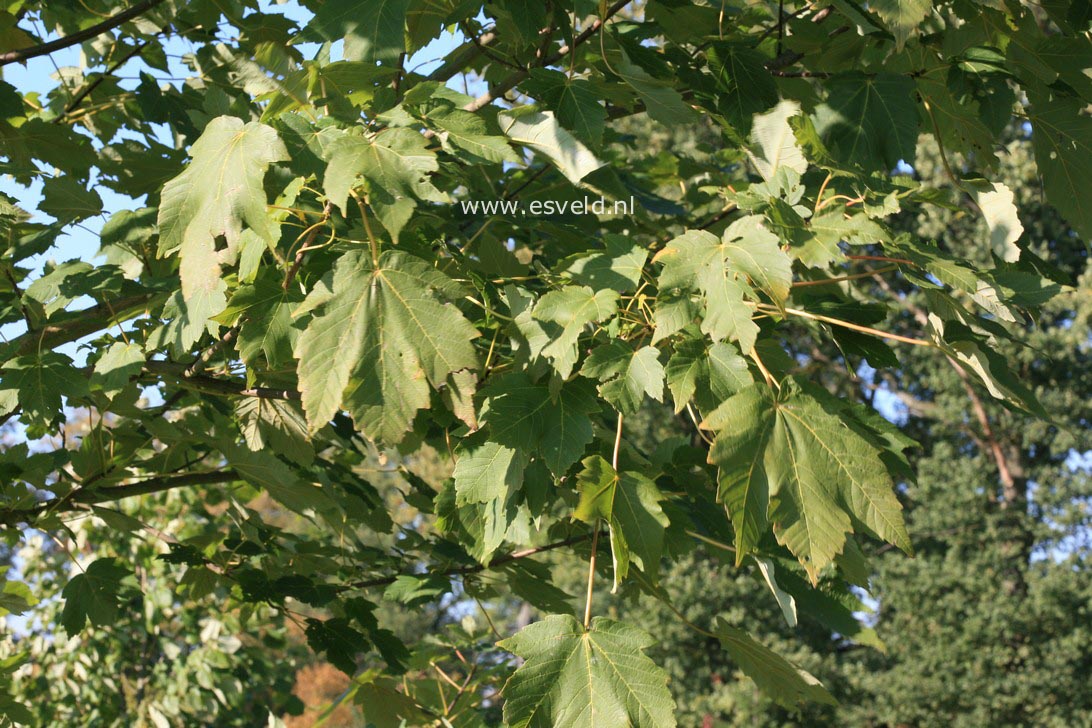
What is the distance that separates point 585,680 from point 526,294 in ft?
1.98

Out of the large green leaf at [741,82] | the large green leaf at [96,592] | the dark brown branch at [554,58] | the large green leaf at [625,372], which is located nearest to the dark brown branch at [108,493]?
the large green leaf at [96,592]

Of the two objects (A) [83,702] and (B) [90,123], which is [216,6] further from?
(A) [83,702]

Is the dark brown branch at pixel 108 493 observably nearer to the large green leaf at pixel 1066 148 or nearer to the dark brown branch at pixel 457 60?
the dark brown branch at pixel 457 60

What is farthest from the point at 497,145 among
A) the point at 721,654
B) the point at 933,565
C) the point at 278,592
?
the point at 721,654

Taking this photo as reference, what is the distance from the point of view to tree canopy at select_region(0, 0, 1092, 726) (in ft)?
4.55

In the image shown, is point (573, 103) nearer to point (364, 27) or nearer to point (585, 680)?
point (364, 27)

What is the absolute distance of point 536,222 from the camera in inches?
88.0

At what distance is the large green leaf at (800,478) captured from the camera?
4.35 feet

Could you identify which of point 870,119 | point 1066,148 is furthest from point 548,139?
point 1066,148

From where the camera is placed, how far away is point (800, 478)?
4.43ft

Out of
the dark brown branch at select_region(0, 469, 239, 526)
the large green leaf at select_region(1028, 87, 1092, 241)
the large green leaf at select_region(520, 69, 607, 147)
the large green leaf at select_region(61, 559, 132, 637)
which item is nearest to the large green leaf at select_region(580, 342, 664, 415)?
the large green leaf at select_region(520, 69, 607, 147)

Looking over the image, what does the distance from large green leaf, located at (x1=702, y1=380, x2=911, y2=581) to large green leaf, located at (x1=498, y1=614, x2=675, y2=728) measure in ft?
0.93

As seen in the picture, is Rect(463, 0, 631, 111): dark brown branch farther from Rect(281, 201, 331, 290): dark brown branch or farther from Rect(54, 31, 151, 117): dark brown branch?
Rect(54, 31, 151, 117): dark brown branch

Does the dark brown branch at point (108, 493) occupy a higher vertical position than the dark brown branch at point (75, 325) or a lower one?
lower
